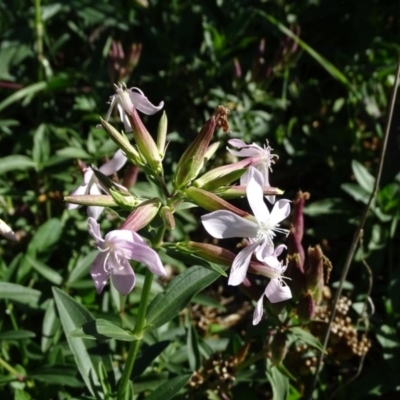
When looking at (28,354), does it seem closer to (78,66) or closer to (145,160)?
(145,160)

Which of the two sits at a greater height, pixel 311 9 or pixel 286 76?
pixel 311 9

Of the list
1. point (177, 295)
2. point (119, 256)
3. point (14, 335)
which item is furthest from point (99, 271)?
point (14, 335)

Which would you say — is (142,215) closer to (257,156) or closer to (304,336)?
(257,156)

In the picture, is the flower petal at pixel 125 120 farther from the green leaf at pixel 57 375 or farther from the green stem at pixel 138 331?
the green leaf at pixel 57 375

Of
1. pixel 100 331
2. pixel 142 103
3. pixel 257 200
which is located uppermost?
pixel 142 103

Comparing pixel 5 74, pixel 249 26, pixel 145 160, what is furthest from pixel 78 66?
pixel 145 160
